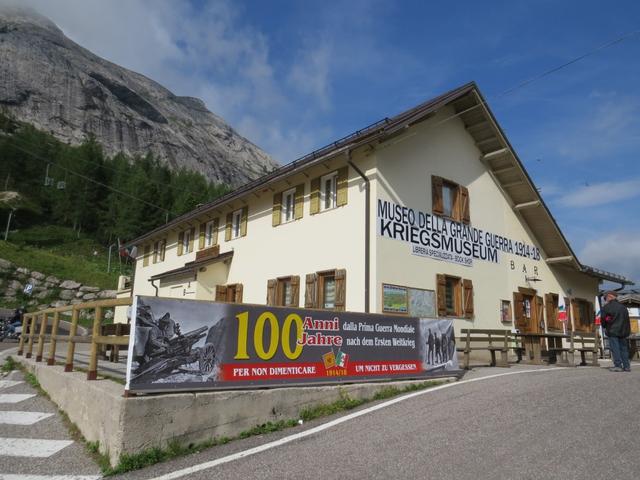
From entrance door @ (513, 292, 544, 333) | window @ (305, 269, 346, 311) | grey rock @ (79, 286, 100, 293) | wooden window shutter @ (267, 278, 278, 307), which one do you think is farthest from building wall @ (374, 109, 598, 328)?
grey rock @ (79, 286, 100, 293)

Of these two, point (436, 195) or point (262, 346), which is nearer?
point (262, 346)

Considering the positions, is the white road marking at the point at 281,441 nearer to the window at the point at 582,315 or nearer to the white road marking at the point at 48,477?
the white road marking at the point at 48,477

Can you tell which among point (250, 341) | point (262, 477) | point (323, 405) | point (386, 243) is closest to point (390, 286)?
point (386, 243)

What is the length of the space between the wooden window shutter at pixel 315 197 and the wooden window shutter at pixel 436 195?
3.62m

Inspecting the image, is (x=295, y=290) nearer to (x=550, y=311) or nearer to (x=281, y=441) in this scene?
(x=281, y=441)

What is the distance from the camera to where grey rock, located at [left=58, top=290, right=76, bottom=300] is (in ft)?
122

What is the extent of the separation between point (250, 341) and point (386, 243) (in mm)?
7945

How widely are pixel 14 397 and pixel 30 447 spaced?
3.24 m

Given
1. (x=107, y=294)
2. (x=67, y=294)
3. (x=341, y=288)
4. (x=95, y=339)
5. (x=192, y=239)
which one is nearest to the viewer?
(x=95, y=339)

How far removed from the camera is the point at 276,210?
17203 millimetres

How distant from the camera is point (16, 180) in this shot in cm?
6262

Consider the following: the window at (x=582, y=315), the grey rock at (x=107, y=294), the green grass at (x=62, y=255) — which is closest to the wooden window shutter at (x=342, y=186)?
the window at (x=582, y=315)

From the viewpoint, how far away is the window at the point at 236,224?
19.0 meters

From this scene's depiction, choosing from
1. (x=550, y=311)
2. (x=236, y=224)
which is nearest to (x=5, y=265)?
(x=236, y=224)
